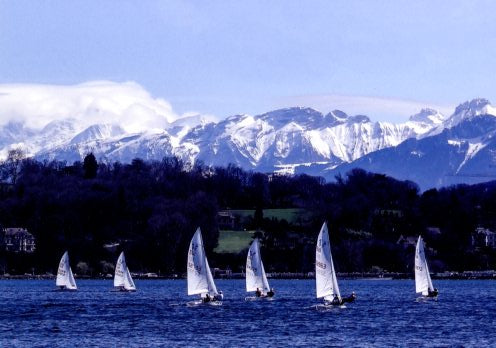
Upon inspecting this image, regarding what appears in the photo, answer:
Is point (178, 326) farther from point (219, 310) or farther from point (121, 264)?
point (121, 264)

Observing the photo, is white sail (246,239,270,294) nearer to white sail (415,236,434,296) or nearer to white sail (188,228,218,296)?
white sail (188,228,218,296)

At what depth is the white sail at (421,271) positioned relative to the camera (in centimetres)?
10956

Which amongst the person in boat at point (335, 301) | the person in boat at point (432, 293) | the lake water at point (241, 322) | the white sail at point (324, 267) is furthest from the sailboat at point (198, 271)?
the person in boat at point (432, 293)

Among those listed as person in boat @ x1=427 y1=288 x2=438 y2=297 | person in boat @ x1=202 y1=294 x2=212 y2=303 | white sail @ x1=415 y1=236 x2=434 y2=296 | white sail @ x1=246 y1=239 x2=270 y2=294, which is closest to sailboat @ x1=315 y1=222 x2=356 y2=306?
person in boat @ x1=202 y1=294 x2=212 y2=303

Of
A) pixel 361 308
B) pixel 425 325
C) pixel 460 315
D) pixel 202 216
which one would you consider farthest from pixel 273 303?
pixel 202 216

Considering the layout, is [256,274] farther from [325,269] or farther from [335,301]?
[325,269]

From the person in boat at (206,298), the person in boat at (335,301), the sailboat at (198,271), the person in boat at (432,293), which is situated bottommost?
the person in boat at (335,301)

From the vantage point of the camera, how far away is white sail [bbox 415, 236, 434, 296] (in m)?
110

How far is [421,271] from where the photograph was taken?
11056 cm

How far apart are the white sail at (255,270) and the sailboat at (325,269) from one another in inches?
702

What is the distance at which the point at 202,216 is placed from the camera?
199 m

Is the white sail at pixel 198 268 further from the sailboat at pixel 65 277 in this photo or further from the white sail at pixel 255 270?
the sailboat at pixel 65 277

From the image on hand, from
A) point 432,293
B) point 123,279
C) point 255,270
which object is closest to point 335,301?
point 255,270

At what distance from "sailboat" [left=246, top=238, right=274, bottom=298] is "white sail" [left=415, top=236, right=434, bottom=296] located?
13331 millimetres
